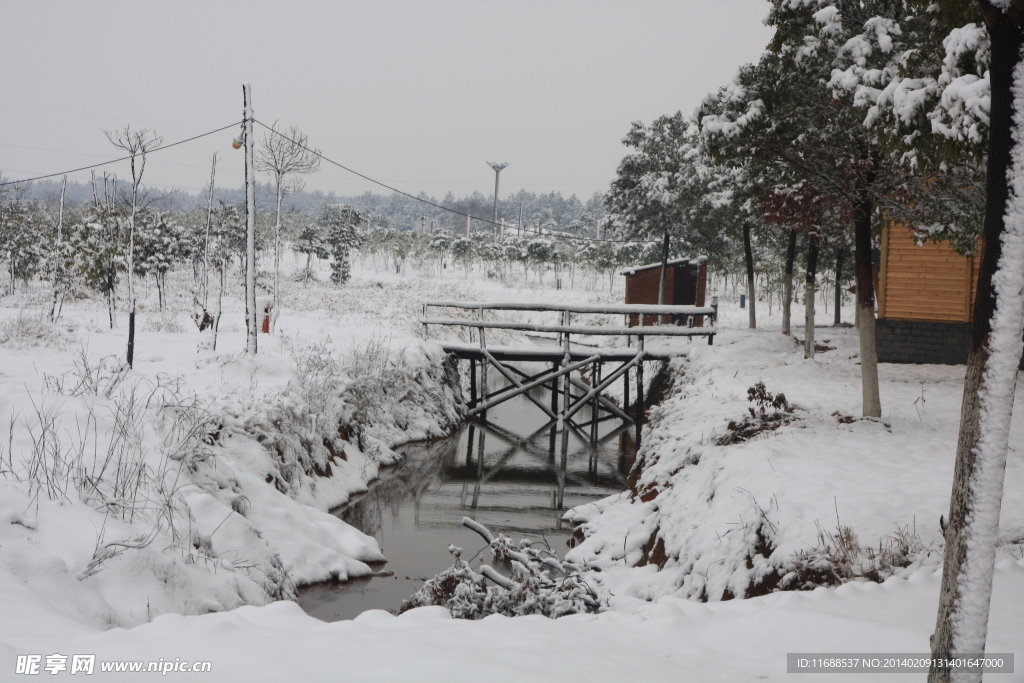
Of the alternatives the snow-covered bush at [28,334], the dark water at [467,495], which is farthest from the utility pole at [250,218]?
the snow-covered bush at [28,334]

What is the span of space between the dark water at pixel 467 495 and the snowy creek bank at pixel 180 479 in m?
0.40

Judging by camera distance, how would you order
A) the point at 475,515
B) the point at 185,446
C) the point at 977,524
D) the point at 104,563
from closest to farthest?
the point at 977,524 → the point at 104,563 → the point at 185,446 → the point at 475,515

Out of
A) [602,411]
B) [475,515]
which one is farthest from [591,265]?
[475,515]

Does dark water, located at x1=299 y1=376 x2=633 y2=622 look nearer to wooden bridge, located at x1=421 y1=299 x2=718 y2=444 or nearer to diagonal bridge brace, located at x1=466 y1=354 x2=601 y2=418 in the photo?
diagonal bridge brace, located at x1=466 y1=354 x2=601 y2=418

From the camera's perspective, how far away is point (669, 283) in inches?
1053

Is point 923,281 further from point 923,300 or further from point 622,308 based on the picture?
point 622,308

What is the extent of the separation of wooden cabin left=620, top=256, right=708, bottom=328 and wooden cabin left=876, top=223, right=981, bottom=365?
1111 cm

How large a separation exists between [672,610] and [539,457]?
974 centimetres

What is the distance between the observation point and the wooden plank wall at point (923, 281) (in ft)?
46.2

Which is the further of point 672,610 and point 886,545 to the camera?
point 886,545

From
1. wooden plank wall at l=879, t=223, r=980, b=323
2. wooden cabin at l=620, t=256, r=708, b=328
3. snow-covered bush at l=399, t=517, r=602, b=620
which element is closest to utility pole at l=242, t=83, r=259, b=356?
snow-covered bush at l=399, t=517, r=602, b=620

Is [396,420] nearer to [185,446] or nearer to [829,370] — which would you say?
[185,446]

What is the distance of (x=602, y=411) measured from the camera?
19.0 m

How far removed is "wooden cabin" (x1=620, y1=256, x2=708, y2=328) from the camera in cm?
2648
